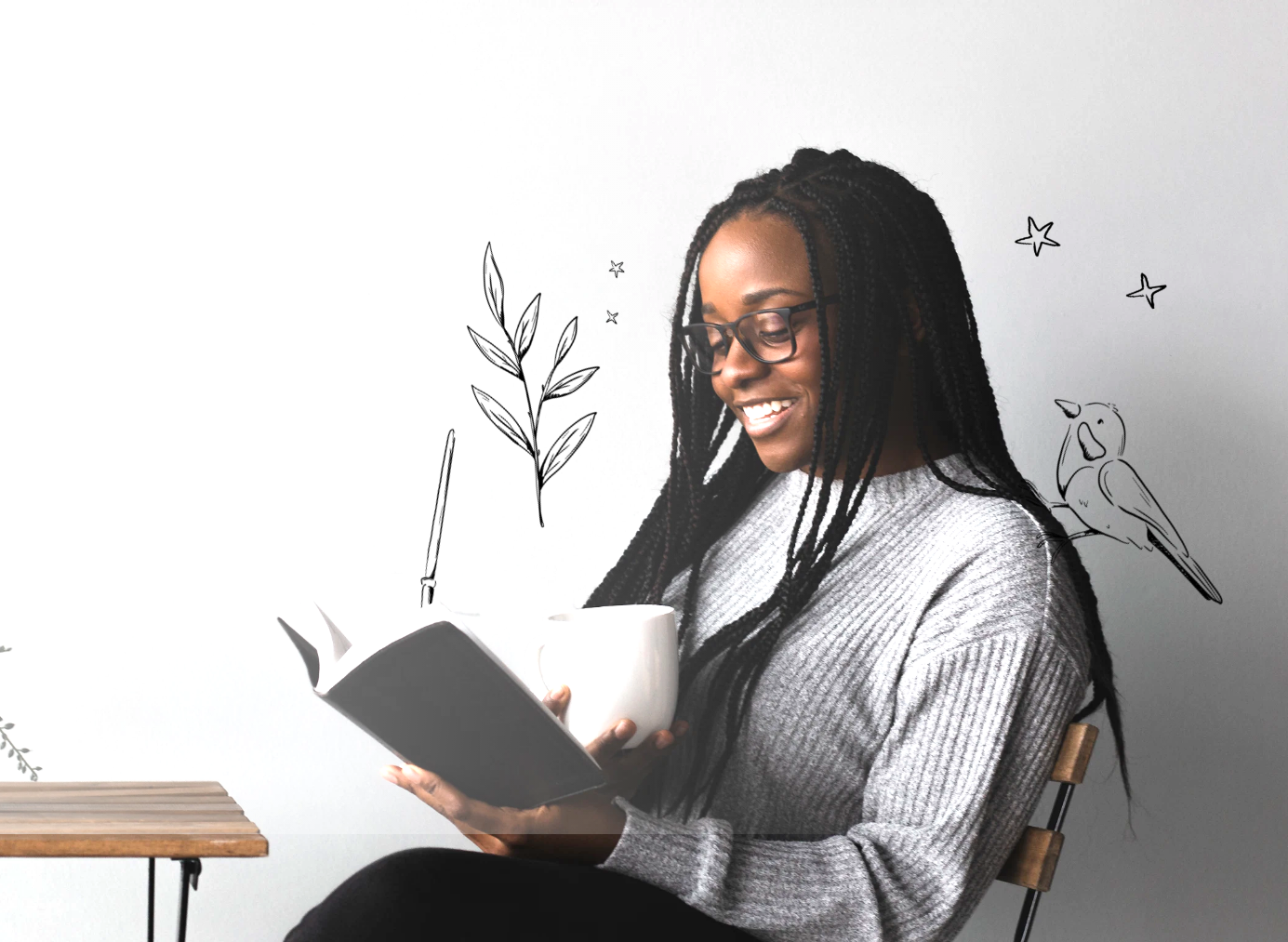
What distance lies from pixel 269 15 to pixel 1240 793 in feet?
3.26

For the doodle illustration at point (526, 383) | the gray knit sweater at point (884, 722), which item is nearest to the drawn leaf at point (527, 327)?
the doodle illustration at point (526, 383)

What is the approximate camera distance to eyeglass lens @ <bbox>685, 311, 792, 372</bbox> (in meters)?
0.91

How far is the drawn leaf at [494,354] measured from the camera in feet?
3.01

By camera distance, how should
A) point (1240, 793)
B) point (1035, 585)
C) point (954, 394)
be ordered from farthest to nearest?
point (1240, 793), point (954, 394), point (1035, 585)

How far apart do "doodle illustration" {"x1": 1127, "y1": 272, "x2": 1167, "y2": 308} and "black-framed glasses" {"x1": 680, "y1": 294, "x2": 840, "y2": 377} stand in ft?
1.05

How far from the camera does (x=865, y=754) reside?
837mm

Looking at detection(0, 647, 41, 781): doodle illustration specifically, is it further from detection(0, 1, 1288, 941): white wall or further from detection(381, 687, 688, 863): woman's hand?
detection(381, 687, 688, 863): woman's hand

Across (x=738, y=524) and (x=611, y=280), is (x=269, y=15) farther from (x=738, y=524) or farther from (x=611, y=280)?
(x=738, y=524)

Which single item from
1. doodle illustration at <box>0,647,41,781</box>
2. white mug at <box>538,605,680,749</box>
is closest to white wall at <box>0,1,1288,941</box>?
doodle illustration at <box>0,647,41,781</box>

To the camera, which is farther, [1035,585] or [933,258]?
[933,258]

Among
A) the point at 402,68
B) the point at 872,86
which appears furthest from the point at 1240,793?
the point at 402,68

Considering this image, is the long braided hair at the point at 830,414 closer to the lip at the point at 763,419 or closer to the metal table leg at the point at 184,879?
the lip at the point at 763,419

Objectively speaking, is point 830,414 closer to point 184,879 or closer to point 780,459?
point 780,459

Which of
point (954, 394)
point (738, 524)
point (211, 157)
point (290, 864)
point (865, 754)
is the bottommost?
point (290, 864)
